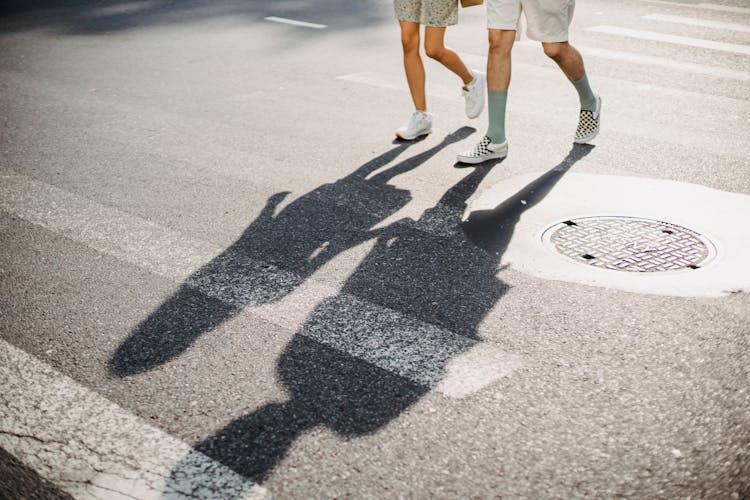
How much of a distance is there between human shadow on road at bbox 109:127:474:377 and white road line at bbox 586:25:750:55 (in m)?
4.63

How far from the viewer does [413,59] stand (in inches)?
238

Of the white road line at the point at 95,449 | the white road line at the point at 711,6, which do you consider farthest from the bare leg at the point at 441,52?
the white road line at the point at 711,6

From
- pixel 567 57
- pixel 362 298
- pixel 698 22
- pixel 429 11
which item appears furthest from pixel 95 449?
pixel 698 22

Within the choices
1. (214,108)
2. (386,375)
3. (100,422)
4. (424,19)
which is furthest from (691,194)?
(214,108)

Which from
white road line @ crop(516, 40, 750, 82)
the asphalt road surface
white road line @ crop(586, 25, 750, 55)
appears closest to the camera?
the asphalt road surface

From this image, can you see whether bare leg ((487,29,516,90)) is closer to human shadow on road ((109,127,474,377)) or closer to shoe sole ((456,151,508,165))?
shoe sole ((456,151,508,165))

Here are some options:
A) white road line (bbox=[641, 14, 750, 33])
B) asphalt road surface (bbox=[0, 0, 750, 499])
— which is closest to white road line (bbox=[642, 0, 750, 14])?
white road line (bbox=[641, 14, 750, 33])

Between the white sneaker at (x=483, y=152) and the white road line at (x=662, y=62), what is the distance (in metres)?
3.19

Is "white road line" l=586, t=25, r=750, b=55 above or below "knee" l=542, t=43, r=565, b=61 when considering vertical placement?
below

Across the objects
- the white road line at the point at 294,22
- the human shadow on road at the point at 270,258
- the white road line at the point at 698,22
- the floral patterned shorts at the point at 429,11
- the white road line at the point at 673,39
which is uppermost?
the floral patterned shorts at the point at 429,11

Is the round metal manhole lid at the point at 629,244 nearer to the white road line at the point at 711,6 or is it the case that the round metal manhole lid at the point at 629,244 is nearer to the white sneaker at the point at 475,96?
the white sneaker at the point at 475,96

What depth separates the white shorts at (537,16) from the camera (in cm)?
527

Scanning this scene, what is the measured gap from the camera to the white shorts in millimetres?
5273

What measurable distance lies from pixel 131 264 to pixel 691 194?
324 cm
